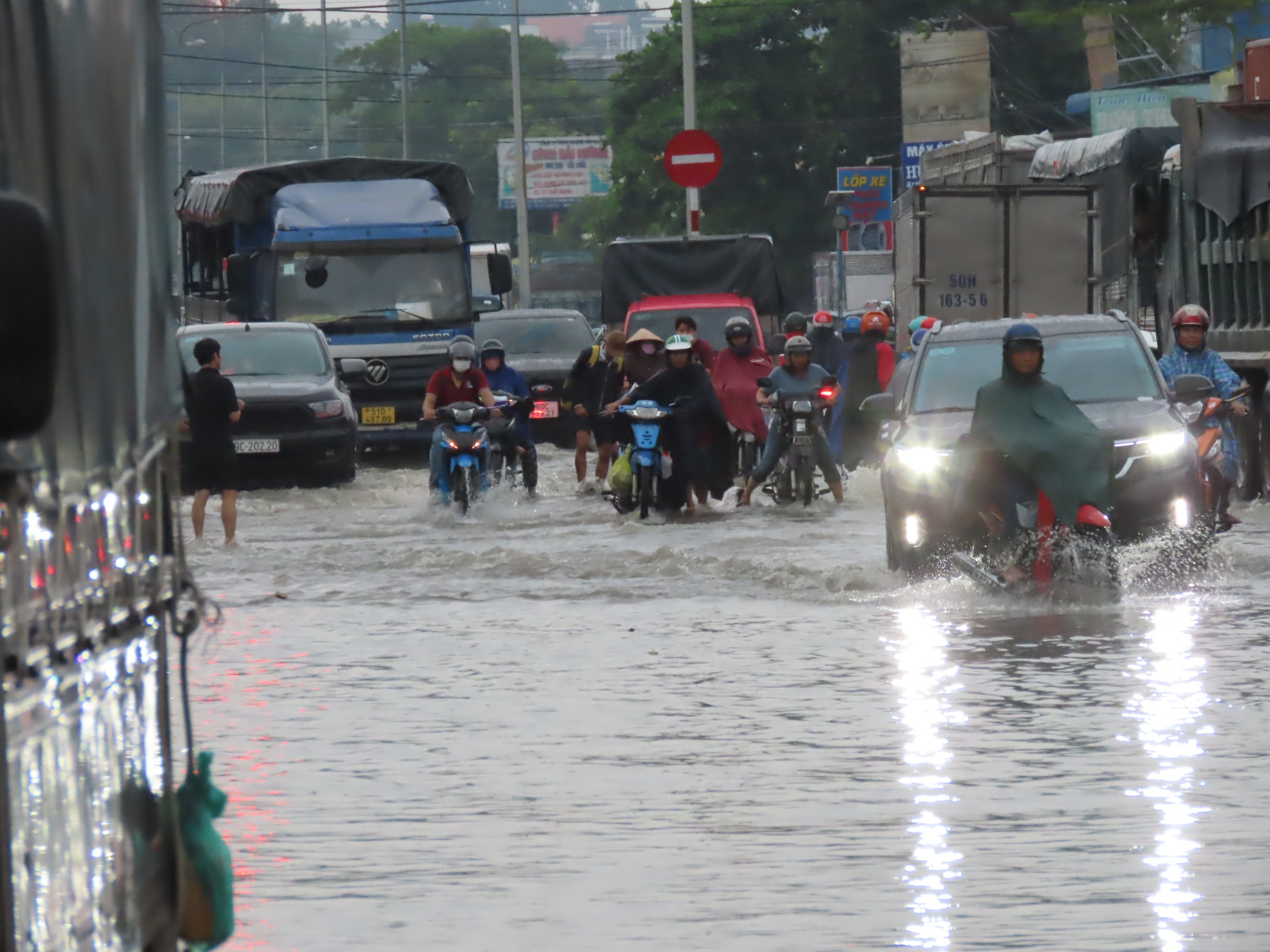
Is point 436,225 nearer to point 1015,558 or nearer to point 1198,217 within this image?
point 1198,217

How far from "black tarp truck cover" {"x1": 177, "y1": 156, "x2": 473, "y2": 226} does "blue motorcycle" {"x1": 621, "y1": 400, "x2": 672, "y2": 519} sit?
10478 mm

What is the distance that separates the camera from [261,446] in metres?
24.8

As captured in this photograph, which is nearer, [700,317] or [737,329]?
[737,329]

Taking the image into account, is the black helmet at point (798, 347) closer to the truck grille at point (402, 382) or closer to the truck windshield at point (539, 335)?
the truck grille at point (402, 382)

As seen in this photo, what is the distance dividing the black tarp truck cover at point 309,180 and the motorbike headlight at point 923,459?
1730cm

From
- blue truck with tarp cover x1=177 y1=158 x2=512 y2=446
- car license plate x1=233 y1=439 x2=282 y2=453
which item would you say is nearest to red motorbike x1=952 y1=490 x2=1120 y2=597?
car license plate x1=233 y1=439 x2=282 y2=453

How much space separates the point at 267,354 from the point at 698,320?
20.7ft

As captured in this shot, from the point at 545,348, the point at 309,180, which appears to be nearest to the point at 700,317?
the point at 545,348

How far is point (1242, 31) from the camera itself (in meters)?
52.8

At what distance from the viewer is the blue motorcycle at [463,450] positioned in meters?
21.8

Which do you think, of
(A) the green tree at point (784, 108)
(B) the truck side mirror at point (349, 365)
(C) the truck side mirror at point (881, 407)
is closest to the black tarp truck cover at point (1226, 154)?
(C) the truck side mirror at point (881, 407)

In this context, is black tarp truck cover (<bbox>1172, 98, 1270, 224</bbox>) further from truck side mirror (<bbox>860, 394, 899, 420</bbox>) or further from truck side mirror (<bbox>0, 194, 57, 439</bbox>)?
truck side mirror (<bbox>0, 194, 57, 439</bbox>)

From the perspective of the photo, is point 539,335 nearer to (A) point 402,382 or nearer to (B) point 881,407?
(A) point 402,382

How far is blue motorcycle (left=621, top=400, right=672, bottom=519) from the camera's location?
21.7 meters
